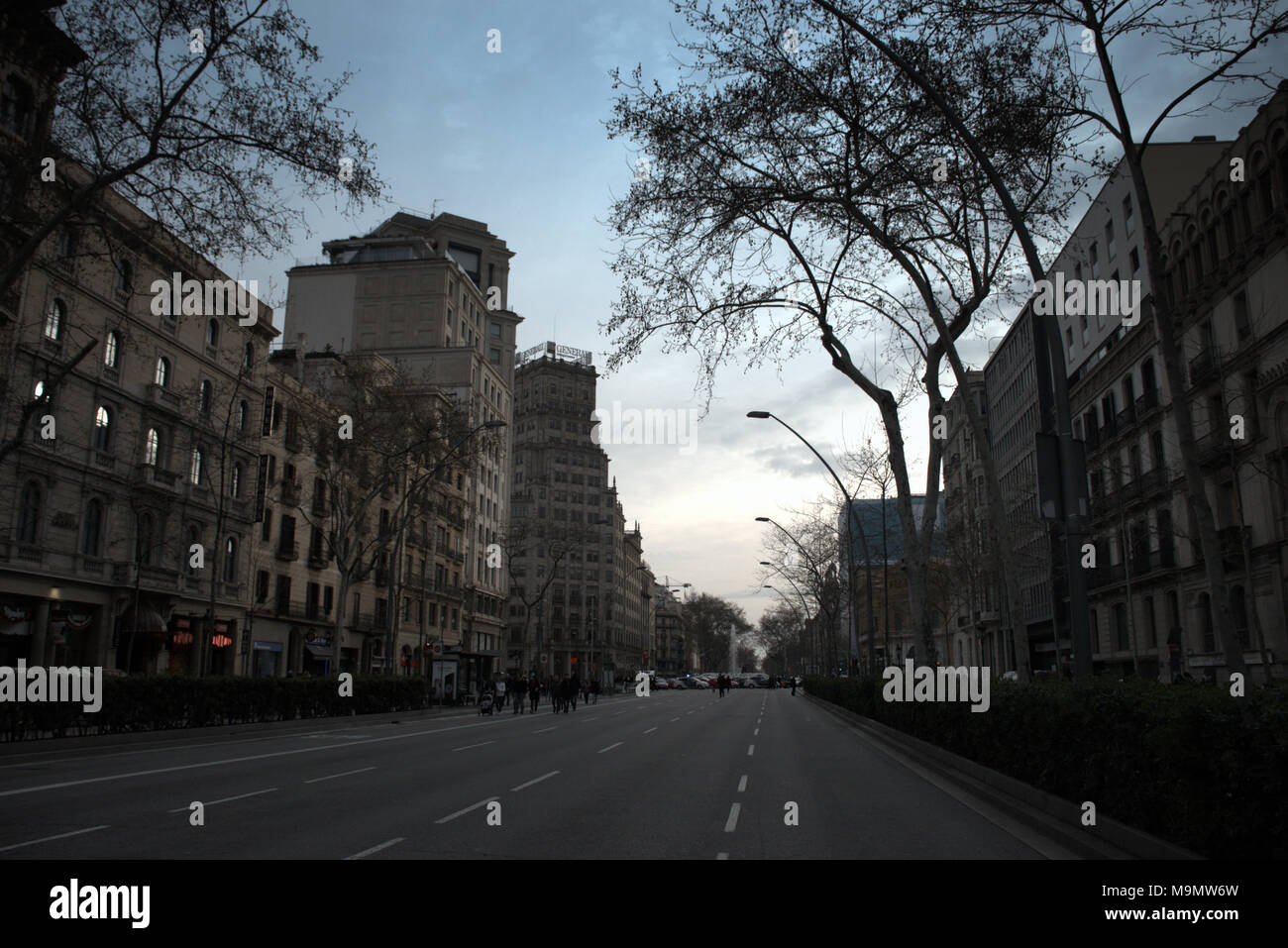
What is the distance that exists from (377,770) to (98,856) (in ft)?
26.1

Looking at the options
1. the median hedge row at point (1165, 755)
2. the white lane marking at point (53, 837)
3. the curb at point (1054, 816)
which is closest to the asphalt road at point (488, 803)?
the white lane marking at point (53, 837)

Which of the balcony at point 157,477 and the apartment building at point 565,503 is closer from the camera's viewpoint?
the balcony at point 157,477

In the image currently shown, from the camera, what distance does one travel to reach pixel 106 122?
1585cm

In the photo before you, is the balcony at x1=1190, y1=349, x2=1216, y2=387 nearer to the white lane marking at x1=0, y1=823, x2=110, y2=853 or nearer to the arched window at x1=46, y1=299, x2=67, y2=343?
the white lane marking at x1=0, y1=823, x2=110, y2=853

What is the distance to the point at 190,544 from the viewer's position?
1474 inches

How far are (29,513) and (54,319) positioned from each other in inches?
247

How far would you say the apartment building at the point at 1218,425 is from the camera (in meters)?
28.5

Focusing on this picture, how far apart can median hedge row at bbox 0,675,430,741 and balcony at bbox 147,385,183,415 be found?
1199 cm

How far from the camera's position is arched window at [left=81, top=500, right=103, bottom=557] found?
31.7m

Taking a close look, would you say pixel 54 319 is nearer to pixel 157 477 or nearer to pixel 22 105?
pixel 157 477

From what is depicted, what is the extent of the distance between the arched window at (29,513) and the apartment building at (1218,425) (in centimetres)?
3393

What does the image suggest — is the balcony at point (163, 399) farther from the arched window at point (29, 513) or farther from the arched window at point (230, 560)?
the arched window at point (230, 560)
